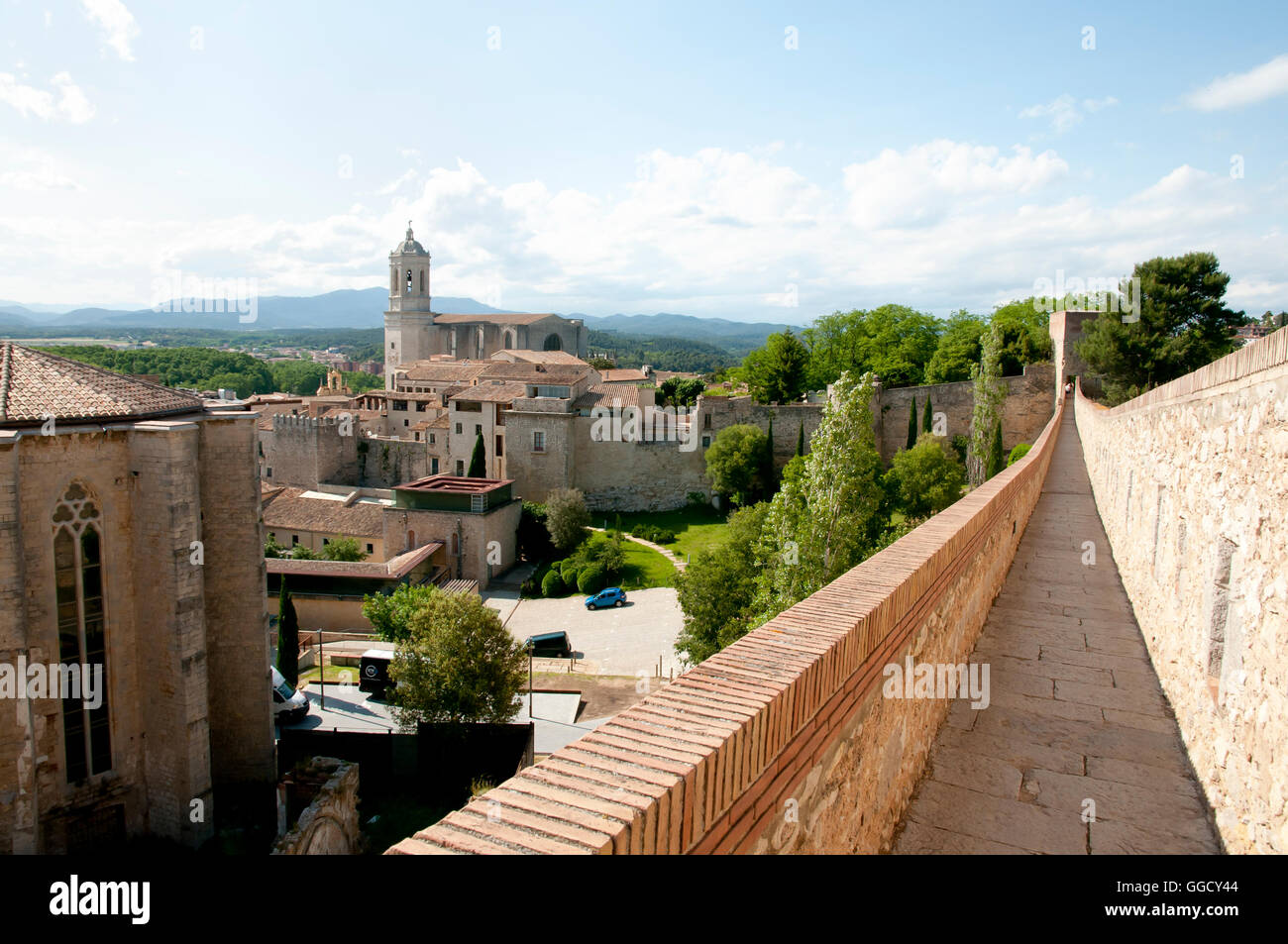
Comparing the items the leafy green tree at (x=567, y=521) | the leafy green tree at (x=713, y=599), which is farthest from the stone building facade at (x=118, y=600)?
the leafy green tree at (x=567, y=521)

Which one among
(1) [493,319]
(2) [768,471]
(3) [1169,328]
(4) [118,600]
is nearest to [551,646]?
(4) [118,600]

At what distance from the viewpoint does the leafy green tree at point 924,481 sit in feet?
110

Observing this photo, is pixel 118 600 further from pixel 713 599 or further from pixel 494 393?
pixel 494 393

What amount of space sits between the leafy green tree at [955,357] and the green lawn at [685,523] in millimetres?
16537

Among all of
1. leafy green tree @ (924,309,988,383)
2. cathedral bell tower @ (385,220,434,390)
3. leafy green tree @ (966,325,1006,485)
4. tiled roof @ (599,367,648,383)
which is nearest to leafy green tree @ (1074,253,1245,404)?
leafy green tree @ (966,325,1006,485)

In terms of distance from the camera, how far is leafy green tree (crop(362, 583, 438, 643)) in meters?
27.3

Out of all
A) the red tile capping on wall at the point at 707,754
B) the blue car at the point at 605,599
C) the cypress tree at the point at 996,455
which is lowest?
the blue car at the point at 605,599

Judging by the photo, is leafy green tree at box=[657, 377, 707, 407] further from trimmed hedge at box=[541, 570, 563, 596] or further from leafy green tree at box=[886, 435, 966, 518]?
trimmed hedge at box=[541, 570, 563, 596]

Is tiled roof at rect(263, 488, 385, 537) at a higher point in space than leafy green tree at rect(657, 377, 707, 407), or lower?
lower

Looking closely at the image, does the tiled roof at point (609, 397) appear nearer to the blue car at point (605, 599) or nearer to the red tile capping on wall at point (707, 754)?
the blue car at point (605, 599)

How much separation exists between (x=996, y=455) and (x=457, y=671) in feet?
92.7

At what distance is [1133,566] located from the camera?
8.90m

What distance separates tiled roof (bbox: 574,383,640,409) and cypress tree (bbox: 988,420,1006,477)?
18892 mm
